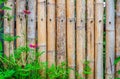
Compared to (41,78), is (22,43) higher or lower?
higher

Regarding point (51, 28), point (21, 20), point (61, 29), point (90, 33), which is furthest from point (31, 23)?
point (90, 33)

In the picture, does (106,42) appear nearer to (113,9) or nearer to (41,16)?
(113,9)

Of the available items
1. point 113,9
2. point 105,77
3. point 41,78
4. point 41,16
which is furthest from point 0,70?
point 113,9

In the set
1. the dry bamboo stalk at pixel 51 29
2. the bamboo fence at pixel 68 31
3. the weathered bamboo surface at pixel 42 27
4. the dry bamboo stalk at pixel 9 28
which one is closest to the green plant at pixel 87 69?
the bamboo fence at pixel 68 31

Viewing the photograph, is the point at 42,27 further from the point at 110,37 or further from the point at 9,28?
the point at 110,37

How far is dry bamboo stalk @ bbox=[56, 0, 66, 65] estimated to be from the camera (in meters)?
3.54

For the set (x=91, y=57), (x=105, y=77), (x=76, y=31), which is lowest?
(x=105, y=77)

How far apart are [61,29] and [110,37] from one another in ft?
1.94

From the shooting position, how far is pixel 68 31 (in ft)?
11.6

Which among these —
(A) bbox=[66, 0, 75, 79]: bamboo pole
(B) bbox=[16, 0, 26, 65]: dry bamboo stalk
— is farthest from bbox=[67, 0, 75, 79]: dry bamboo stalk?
(B) bbox=[16, 0, 26, 65]: dry bamboo stalk

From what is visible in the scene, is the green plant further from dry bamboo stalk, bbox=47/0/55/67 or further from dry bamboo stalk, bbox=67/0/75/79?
dry bamboo stalk, bbox=47/0/55/67

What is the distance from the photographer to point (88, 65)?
356cm

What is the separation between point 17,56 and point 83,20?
35.0 inches

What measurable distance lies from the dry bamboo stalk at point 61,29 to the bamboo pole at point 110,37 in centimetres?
52
